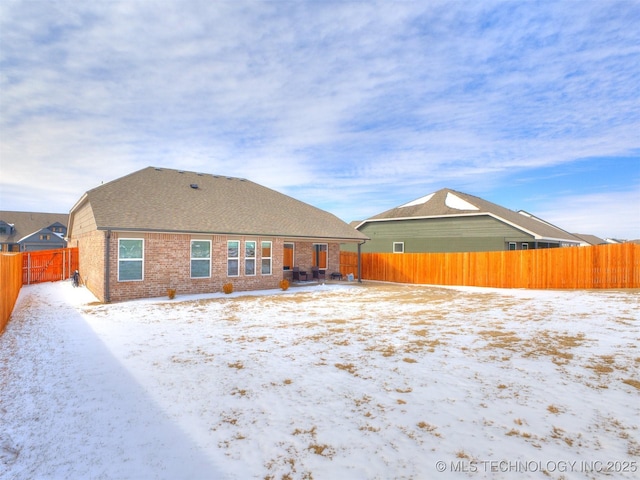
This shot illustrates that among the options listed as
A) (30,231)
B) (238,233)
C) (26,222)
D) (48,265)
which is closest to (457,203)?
(238,233)

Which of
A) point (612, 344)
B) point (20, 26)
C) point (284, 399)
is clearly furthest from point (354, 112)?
point (284, 399)

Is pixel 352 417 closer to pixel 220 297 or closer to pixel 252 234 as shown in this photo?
pixel 220 297

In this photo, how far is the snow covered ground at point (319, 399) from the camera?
355 cm

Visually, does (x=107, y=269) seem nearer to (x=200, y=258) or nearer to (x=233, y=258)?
(x=200, y=258)

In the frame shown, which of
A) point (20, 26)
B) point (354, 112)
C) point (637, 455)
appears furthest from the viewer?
point (354, 112)

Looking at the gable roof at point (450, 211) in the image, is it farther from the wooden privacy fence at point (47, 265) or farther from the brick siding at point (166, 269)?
the wooden privacy fence at point (47, 265)

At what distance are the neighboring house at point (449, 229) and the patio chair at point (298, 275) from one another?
10.1 m

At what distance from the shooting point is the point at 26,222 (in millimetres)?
56906

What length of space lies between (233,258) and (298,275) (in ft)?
16.3

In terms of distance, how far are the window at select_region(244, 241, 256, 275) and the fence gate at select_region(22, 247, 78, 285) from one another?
43.2 feet

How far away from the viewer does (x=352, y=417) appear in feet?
14.6

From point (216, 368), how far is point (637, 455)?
578 centimetres

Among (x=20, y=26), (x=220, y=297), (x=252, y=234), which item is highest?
(x=20, y=26)

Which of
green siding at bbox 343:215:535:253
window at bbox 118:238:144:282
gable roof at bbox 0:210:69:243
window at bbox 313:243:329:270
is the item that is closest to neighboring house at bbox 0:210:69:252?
gable roof at bbox 0:210:69:243
